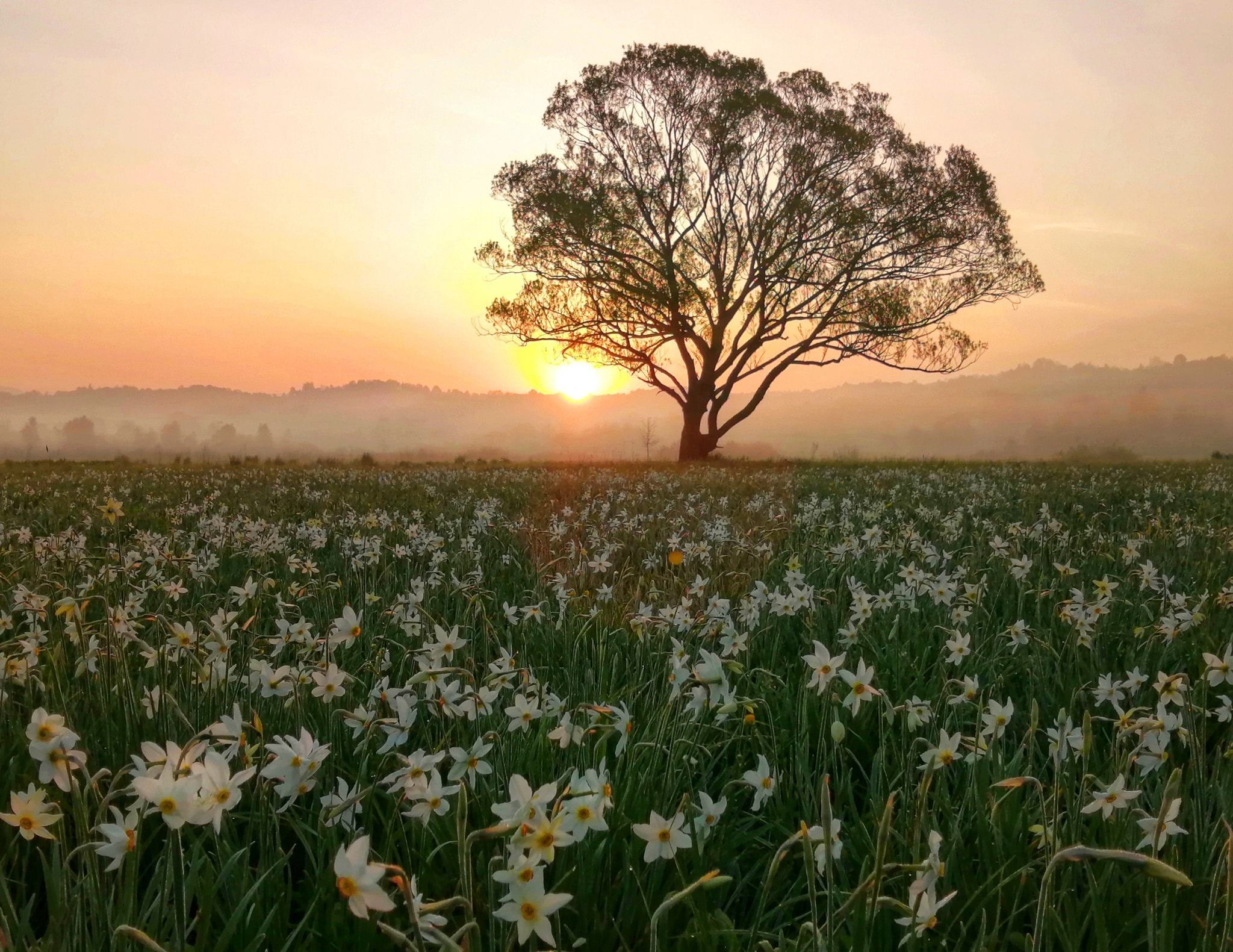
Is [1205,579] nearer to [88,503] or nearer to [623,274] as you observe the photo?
Result: [88,503]

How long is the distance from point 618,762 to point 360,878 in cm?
118

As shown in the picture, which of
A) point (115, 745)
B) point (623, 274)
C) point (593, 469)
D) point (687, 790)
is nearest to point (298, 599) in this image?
point (115, 745)

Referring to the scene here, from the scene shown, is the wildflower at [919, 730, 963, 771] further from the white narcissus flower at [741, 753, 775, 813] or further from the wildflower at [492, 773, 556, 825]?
the wildflower at [492, 773, 556, 825]

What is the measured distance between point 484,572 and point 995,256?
102 feet

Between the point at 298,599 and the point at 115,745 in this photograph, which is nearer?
the point at 115,745

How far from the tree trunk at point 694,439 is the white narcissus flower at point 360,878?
3272cm

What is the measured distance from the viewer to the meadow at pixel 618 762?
162 centimetres

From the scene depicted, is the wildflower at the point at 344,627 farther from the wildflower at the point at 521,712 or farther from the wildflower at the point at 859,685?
the wildflower at the point at 859,685

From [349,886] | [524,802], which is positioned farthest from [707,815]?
[349,886]

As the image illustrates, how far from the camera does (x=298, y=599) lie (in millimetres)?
5031

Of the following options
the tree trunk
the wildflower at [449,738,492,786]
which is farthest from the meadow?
the tree trunk

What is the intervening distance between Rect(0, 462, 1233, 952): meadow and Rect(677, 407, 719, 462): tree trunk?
28035 mm

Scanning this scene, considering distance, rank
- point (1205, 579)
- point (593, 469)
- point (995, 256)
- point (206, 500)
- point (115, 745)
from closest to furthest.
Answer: point (115, 745) → point (1205, 579) → point (206, 500) → point (593, 469) → point (995, 256)

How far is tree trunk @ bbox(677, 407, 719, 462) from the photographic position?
34.1m
